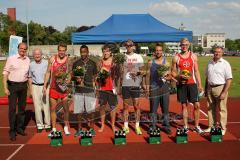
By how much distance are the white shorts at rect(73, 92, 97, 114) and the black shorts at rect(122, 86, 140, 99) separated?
650mm

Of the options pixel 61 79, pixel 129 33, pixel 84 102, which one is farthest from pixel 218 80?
pixel 129 33

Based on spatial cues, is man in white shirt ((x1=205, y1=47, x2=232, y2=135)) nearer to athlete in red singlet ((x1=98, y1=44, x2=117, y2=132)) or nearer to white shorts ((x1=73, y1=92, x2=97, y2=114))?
athlete in red singlet ((x1=98, y1=44, x2=117, y2=132))

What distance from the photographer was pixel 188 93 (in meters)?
8.05

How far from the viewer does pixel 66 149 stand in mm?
7254

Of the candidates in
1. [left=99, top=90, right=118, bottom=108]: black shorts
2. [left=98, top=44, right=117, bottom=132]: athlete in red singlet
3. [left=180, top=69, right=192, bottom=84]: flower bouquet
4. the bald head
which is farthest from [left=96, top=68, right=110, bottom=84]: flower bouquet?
[left=180, top=69, right=192, bottom=84]: flower bouquet

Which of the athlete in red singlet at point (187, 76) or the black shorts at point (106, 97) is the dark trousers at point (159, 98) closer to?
the athlete in red singlet at point (187, 76)

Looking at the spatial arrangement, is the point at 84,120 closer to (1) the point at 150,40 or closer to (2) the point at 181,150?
(2) the point at 181,150

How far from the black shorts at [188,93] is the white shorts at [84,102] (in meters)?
1.85

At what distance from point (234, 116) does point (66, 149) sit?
5.49 m

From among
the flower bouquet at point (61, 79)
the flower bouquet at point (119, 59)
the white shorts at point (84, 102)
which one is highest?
the flower bouquet at point (119, 59)

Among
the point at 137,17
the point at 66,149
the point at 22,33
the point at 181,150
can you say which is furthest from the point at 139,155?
the point at 22,33

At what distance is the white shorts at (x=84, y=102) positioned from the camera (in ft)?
26.7

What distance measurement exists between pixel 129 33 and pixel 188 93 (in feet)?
16.5

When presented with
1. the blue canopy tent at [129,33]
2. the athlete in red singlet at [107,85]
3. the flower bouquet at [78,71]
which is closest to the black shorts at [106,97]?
the athlete in red singlet at [107,85]
